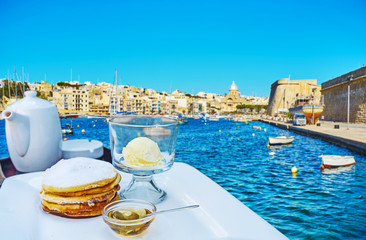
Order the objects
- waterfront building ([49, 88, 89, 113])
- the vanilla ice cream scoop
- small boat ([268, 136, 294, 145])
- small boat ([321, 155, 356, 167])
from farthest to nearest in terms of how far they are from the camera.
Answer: waterfront building ([49, 88, 89, 113]), small boat ([268, 136, 294, 145]), small boat ([321, 155, 356, 167]), the vanilla ice cream scoop

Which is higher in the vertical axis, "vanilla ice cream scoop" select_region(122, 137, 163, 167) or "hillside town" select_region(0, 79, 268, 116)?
"hillside town" select_region(0, 79, 268, 116)

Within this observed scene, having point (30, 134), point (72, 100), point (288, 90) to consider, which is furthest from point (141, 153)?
point (72, 100)

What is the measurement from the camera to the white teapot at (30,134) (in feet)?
4.82

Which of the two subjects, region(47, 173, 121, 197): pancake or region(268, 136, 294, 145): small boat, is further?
region(268, 136, 294, 145): small boat

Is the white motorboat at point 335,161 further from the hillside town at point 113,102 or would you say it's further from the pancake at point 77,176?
the hillside town at point 113,102

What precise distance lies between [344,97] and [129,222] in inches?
1255

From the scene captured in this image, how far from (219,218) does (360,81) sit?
28.3 meters

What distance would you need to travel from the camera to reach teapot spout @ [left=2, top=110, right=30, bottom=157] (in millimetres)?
1451

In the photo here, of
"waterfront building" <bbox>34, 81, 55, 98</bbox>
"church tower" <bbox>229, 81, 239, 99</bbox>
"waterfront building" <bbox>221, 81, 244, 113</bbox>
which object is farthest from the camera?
"church tower" <bbox>229, 81, 239, 99</bbox>

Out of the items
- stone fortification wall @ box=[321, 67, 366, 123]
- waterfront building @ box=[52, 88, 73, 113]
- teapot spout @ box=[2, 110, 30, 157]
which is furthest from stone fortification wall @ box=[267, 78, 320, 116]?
waterfront building @ box=[52, 88, 73, 113]

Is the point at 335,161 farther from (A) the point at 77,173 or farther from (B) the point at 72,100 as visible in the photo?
(B) the point at 72,100

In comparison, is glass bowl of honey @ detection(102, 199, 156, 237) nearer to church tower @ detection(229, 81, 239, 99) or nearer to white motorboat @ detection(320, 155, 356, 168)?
white motorboat @ detection(320, 155, 356, 168)

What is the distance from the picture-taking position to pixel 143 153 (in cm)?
99

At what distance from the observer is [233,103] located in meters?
112
